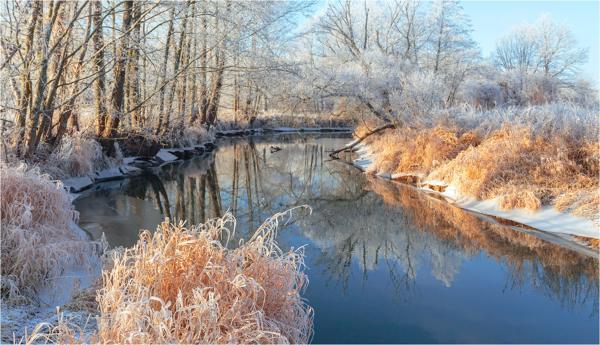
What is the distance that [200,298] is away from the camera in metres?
2.54

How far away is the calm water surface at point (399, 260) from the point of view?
4191 mm

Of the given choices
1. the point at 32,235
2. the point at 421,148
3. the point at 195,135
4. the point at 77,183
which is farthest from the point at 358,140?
the point at 32,235

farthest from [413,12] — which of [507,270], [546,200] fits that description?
[507,270]

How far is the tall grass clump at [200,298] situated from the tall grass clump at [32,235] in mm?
1291

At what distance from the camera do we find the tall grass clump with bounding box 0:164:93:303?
3857 mm

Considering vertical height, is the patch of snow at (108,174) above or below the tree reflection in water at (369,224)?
above

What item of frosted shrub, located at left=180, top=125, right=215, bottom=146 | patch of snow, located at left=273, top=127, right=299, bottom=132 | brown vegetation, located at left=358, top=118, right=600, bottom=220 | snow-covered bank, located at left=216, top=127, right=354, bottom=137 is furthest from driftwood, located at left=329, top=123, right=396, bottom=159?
patch of snow, located at left=273, top=127, right=299, bottom=132

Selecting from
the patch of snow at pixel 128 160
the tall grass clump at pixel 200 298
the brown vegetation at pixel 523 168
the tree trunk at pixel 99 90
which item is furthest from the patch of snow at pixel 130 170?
the tall grass clump at pixel 200 298

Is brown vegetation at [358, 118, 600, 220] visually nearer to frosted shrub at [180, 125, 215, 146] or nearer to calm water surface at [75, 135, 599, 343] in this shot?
calm water surface at [75, 135, 599, 343]

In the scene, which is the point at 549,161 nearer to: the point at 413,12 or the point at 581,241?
the point at 581,241

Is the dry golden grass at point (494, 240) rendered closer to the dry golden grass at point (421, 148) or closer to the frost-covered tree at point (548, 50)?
the dry golden grass at point (421, 148)

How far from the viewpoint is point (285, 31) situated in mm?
12523

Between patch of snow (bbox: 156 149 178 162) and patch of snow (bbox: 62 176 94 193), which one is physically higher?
patch of snow (bbox: 156 149 178 162)

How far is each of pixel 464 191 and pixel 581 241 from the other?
292cm
